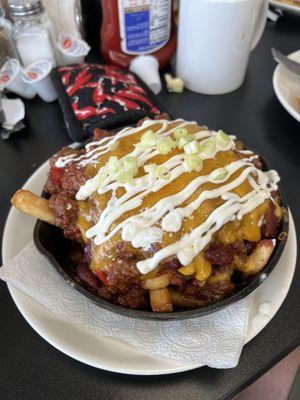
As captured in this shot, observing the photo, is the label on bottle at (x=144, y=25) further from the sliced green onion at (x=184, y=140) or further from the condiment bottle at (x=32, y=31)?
the sliced green onion at (x=184, y=140)

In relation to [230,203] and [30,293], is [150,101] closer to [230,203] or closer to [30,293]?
[230,203]

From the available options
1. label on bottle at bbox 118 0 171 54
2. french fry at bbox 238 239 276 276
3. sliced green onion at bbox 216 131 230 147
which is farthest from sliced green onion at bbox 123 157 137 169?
label on bottle at bbox 118 0 171 54

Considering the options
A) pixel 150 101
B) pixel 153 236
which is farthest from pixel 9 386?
pixel 150 101

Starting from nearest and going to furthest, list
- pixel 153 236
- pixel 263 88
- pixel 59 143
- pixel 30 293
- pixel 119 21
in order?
pixel 153 236 → pixel 30 293 → pixel 59 143 → pixel 119 21 → pixel 263 88

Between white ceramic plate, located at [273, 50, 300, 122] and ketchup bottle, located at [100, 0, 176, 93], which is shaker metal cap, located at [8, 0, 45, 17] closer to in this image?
ketchup bottle, located at [100, 0, 176, 93]

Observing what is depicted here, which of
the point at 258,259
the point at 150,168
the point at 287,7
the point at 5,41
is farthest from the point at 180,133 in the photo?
the point at 287,7

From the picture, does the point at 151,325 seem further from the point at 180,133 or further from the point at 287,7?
the point at 287,7
